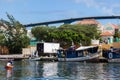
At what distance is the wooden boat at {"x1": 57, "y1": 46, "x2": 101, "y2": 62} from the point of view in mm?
94062

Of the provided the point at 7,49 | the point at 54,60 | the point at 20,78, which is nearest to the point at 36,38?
the point at 7,49

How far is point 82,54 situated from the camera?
9512 centimetres

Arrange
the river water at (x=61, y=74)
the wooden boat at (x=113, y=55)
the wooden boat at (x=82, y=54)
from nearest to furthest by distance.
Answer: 1. the river water at (x=61, y=74)
2. the wooden boat at (x=113, y=55)
3. the wooden boat at (x=82, y=54)

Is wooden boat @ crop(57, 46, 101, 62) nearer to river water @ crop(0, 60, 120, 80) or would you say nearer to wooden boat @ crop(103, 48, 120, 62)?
wooden boat @ crop(103, 48, 120, 62)

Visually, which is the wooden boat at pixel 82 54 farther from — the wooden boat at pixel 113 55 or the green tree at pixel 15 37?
the green tree at pixel 15 37

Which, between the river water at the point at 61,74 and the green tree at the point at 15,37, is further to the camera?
the green tree at the point at 15,37

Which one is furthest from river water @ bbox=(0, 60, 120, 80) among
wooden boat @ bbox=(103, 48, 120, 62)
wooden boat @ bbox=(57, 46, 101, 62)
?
wooden boat @ bbox=(57, 46, 101, 62)

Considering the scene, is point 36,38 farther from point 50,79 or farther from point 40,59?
point 50,79

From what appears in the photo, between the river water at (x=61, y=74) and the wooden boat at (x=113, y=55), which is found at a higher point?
the wooden boat at (x=113, y=55)

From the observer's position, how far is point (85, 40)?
128 m

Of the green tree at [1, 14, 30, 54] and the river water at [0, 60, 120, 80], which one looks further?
the green tree at [1, 14, 30, 54]

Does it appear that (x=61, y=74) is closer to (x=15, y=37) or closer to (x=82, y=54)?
(x=82, y=54)

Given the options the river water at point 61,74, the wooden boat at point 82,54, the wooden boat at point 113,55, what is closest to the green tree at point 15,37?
the wooden boat at point 82,54

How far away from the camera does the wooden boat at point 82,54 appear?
9406 cm
